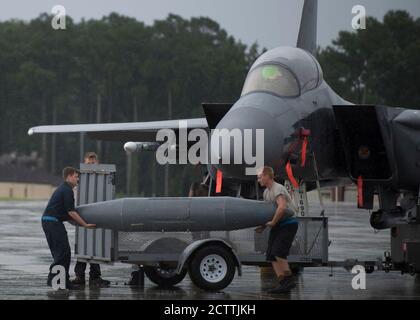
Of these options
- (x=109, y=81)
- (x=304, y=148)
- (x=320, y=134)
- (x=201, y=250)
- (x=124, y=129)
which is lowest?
(x=201, y=250)

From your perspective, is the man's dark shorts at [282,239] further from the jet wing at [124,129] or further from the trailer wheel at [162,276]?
the jet wing at [124,129]

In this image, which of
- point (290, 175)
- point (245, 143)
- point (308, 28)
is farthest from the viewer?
point (308, 28)

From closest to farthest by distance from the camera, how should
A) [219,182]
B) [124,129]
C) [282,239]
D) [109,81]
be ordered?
[282,239] → [219,182] → [124,129] → [109,81]

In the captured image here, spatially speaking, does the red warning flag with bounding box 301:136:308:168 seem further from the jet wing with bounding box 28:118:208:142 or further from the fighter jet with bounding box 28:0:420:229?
the jet wing with bounding box 28:118:208:142

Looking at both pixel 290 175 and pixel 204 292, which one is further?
pixel 290 175

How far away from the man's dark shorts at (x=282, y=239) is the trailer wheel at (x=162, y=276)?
1.64m

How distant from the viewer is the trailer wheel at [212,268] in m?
13.4

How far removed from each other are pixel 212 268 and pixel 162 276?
115 centimetres

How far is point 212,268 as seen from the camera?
13.5m

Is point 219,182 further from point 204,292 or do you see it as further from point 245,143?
point 204,292

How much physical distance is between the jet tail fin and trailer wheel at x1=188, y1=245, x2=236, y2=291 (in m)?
7.88

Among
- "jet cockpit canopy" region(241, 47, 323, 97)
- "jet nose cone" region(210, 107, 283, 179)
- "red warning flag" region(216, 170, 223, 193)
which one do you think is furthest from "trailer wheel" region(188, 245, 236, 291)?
"jet cockpit canopy" region(241, 47, 323, 97)

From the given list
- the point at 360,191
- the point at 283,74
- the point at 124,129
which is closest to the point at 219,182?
the point at 283,74

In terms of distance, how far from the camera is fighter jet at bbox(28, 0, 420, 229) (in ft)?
51.2
